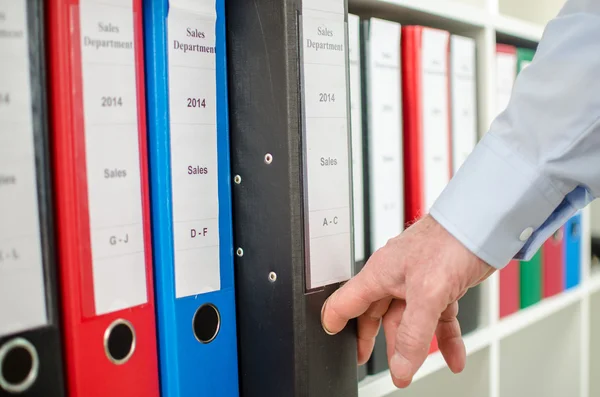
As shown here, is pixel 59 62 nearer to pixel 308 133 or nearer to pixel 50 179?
pixel 50 179

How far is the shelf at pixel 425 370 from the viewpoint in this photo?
0.66 meters

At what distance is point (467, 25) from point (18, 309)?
73 centimetres

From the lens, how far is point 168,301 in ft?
1.48

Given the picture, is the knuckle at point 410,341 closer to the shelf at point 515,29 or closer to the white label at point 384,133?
the white label at point 384,133

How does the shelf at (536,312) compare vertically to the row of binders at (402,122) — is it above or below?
below

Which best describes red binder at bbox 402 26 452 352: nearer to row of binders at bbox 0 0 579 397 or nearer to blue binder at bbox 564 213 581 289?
row of binders at bbox 0 0 579 397

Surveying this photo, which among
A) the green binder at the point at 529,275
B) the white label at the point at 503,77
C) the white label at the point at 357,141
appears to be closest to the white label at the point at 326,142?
the white label at the point at 357,141

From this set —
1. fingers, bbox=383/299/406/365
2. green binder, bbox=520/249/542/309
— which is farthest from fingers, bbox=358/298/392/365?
green binder, bbox=520/249/542/309

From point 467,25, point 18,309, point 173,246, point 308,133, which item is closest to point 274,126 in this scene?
point 308,133

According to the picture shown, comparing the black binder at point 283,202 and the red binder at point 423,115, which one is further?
the red binder at point 423,115

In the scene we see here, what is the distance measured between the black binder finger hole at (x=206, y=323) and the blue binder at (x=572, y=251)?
82cm

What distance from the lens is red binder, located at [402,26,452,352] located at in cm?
71

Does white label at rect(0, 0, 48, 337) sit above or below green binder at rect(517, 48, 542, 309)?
above

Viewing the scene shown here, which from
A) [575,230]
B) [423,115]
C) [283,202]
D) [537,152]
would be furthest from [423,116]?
[575,230]
